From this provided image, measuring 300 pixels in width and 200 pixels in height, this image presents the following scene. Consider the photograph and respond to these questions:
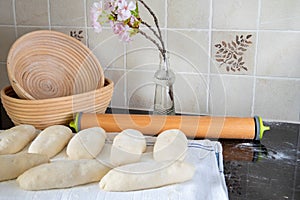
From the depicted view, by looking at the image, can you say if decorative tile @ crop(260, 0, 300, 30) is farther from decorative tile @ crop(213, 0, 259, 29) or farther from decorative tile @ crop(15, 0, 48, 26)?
decorative tile @ crop(15, 0, 48, 26)

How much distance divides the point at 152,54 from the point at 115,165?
44 cm

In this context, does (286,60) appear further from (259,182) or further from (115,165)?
(115,165)

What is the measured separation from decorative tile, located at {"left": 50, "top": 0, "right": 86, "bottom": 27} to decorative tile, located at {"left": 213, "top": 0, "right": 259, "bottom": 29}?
367mm

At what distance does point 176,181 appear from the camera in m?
0.61

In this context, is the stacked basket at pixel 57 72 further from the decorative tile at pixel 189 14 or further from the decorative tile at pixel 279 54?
the decorative tile at pixel 279 54

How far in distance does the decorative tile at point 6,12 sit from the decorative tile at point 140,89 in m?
0.39

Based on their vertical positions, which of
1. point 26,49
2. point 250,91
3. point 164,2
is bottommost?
point 250,91

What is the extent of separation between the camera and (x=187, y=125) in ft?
2.72

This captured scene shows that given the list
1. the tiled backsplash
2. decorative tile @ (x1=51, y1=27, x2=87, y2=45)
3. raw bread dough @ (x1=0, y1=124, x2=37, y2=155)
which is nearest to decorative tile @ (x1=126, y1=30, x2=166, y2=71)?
the tiled backsplash

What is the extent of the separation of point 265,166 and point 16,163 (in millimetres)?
455

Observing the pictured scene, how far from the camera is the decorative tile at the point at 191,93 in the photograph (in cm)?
100

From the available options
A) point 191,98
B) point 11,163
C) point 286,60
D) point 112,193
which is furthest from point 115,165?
point 286,60

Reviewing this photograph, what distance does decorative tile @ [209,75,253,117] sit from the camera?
973mm

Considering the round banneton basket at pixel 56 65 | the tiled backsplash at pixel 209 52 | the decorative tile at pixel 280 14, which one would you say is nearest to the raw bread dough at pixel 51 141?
the round banneton basket at pixel 56 65
